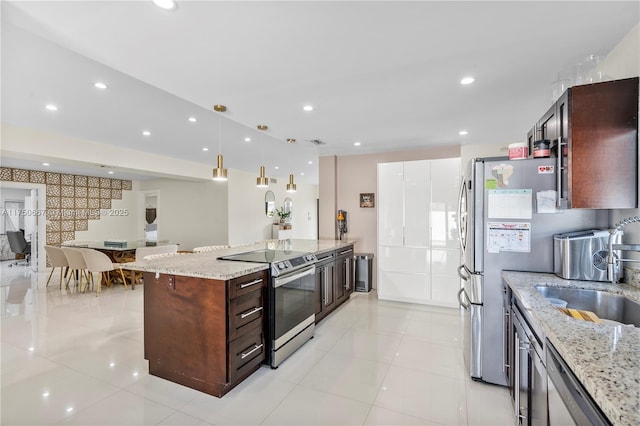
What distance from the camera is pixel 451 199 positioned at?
4180 millimetres

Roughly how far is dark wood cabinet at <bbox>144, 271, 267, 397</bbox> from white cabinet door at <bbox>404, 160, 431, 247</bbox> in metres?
2.68

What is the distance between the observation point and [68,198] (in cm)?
747

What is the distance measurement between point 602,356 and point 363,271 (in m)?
4.02

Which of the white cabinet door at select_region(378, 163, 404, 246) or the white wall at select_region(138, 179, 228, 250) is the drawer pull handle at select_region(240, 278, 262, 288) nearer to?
the white cabinet door at select_region(378, 163, 404, 246)

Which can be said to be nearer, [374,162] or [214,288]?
[214,288]

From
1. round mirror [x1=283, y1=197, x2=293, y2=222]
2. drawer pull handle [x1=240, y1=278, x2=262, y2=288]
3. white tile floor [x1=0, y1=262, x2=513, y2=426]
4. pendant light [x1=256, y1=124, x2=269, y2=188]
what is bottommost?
white tile floor [x1=0, y1=262, x2=513, y2=426]

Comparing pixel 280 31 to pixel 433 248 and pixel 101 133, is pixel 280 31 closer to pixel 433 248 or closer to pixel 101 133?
pixel 433 248

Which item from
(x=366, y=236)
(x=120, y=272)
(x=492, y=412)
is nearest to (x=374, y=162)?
(x=366, y=236)

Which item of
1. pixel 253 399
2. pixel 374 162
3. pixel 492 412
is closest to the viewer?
pixel 492 412

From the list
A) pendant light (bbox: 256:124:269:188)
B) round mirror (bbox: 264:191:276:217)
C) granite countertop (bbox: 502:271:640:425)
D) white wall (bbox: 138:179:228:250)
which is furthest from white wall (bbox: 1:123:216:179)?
granite countertop (bbox: 502:271:640:425)

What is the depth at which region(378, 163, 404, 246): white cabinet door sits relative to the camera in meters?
4.45

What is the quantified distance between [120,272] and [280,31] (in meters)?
5.58

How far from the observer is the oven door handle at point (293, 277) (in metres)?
2.56

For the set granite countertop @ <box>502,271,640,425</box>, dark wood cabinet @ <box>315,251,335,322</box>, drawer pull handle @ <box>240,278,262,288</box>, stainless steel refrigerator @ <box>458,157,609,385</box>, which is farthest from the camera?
dark wood cabinet @ <box>315,251,335,322</box>
